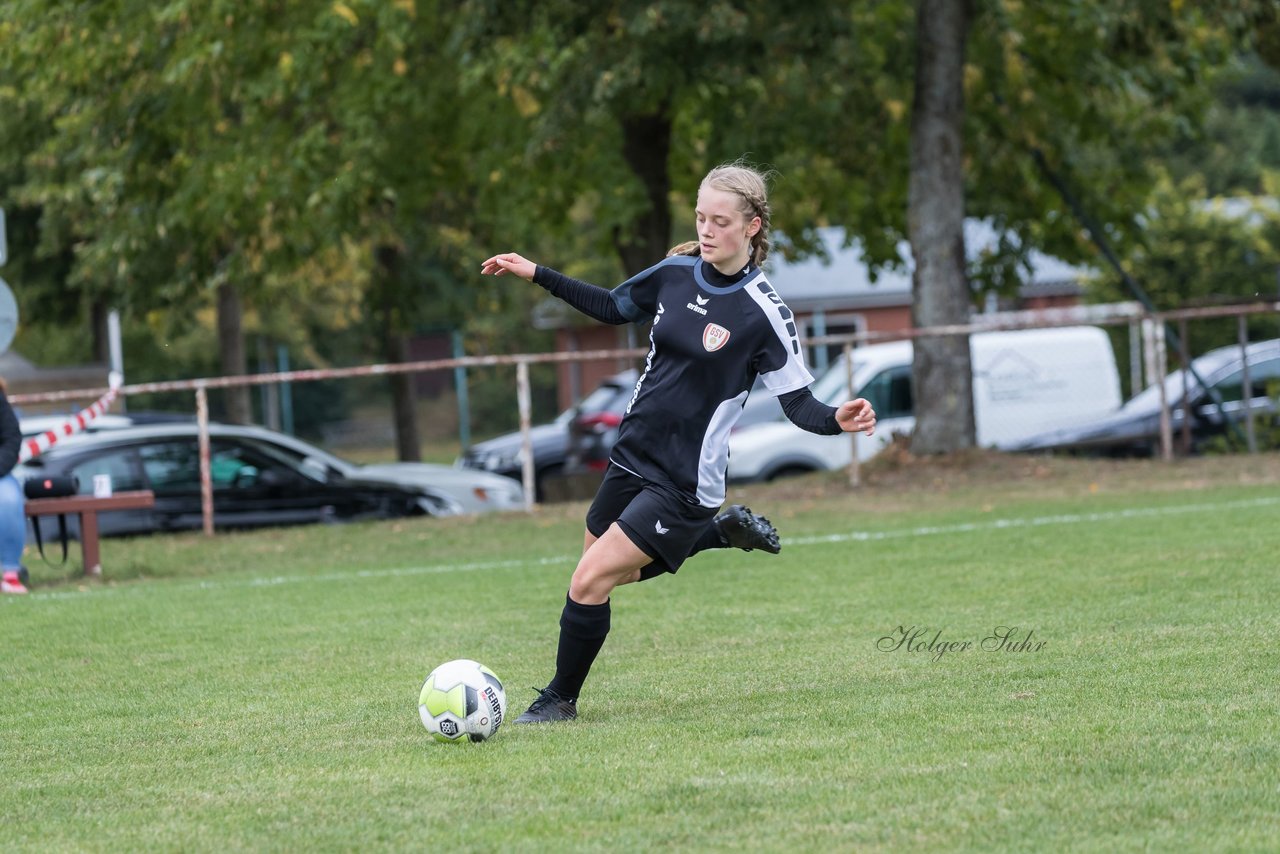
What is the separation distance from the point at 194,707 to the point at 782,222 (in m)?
17.4

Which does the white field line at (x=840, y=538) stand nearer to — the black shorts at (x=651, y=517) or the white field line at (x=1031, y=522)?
the white field line at (x=1031, y=522)

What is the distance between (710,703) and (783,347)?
134 cm

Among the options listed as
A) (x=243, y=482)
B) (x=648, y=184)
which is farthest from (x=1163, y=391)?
(x=243, y=482)

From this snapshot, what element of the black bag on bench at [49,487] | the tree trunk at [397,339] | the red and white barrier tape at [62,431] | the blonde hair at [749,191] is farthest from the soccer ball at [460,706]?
the tree trunk at [397,339]

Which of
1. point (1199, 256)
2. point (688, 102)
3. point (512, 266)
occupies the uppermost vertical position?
point (688, 102)

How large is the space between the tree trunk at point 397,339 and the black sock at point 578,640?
20190 millimetres

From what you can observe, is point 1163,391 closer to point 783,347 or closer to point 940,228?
point 940,228

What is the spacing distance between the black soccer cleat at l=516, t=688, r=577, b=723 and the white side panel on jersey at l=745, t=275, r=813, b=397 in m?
1.34

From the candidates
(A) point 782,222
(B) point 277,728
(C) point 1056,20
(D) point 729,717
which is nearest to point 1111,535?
(D) point 729,717

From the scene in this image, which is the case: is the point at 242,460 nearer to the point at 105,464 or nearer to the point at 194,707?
the point at 105,464

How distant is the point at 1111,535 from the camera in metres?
11.7

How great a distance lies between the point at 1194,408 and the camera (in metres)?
18.9

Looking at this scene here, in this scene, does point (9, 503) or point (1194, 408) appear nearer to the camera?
point (9, 503)

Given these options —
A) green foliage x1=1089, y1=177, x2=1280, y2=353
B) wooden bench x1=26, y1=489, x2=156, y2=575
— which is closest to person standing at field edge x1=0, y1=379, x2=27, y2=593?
wooden bench x1=26, y1=489, x2=156, y2=575
